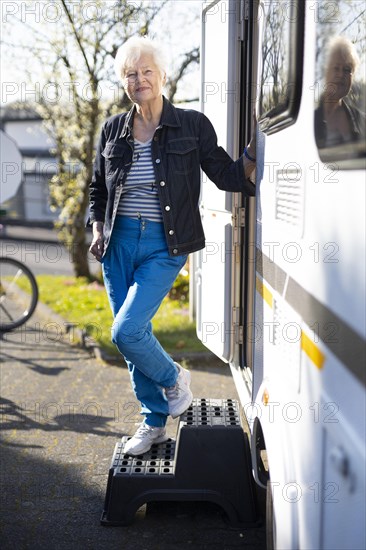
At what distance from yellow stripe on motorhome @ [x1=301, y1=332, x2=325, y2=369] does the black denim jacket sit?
4.66ft

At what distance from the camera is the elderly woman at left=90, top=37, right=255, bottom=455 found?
3.56 m

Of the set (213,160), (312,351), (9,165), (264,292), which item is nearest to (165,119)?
(213,160)

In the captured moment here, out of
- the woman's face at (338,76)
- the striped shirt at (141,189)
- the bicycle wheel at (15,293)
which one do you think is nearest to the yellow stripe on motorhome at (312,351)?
the woman's face at (338,76)

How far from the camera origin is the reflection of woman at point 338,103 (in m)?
1.85

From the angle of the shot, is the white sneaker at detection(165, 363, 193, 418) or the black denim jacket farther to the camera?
the white sneaker at detection(165, 363, 193, 418)

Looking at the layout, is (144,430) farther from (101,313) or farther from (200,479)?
(101,313)

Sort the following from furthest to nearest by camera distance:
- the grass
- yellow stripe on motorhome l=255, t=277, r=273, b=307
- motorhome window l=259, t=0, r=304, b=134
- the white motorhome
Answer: the grass → yellow stripe on motorhome l=255, t=277, r=273, b=307 → motorhome window l=259, t=0, r=304, b=134 → the white motorhome

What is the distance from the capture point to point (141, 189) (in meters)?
3.62

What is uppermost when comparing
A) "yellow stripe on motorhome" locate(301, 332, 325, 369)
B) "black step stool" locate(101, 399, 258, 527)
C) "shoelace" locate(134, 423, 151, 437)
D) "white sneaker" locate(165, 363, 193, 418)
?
"yellow stripe on motorhome" locate(301, 332, 325, 369)

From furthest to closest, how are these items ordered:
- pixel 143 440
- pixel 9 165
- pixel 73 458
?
pixel 9 165 < pixel 73 458 < pixel 143 440

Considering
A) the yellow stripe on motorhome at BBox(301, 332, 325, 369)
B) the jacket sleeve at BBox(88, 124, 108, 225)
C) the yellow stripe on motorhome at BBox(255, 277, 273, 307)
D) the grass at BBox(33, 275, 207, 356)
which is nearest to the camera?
the yellow stripe on motorhome at BBox(301, 332, 325, 369)

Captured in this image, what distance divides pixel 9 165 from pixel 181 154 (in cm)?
215

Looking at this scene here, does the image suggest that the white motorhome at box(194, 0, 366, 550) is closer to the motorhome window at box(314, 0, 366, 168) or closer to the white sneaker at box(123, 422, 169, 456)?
the motorhome window at box(314, 0, 366, 168)

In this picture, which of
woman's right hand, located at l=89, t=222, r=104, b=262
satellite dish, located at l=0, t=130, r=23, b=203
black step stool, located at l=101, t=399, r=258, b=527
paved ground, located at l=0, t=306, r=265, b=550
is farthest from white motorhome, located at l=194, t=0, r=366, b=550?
satellite dish, located at l=0, t=130, r=23, b=203
